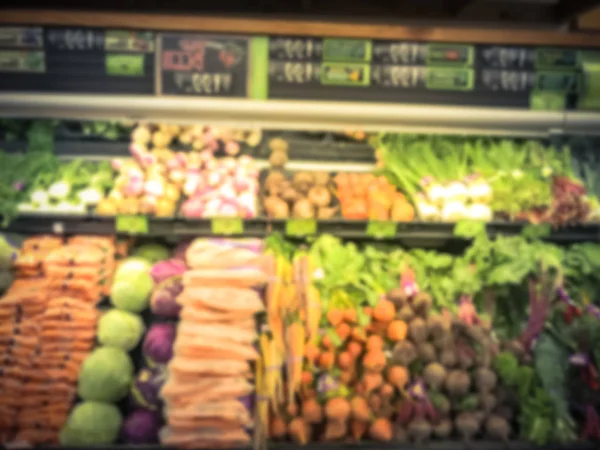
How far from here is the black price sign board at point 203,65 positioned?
2.38 metres

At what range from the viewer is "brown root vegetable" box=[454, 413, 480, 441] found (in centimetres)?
246

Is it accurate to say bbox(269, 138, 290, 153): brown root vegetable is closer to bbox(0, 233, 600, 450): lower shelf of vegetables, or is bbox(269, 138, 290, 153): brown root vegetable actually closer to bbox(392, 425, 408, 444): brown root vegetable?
bbox(0, 233, 600, 450): lower shelf of vegetables

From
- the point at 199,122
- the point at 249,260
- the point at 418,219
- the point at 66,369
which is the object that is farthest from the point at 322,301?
the point at 66,369

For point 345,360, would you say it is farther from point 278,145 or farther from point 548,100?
point 548,100

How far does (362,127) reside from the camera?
8.44 feet

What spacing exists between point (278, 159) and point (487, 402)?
5.71 feet

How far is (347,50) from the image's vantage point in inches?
95.4

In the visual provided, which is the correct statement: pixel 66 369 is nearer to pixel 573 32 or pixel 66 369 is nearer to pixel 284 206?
pixel 284 206

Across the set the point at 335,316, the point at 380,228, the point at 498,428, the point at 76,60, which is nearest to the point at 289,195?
the point at 380,228

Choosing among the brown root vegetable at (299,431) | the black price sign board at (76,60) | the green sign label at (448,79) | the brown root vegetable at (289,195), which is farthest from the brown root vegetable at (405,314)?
the black price sign board at (76,60)

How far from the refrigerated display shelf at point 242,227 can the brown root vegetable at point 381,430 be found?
35.6 inches

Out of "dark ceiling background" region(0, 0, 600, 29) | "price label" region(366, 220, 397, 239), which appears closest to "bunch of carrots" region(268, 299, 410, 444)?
"price label" region(366, 220, 397, 239)

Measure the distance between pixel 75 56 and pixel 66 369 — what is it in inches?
59.1

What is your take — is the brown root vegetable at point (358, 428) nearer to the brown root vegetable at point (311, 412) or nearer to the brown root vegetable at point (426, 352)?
the brown root vegetable at point (311, 412)
